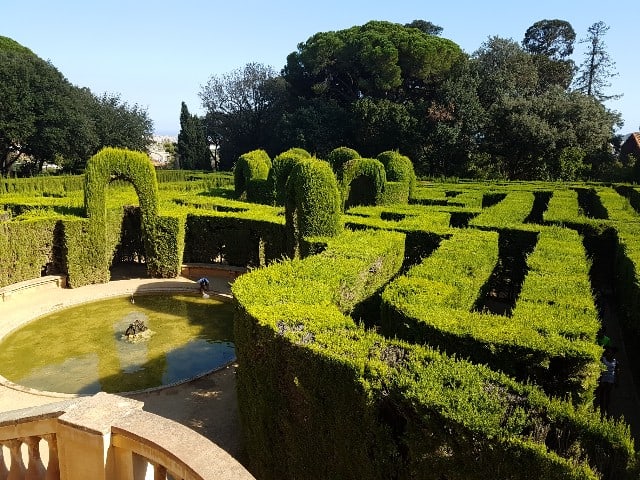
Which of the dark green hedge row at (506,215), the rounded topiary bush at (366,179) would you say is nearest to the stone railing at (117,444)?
the dark green hedge row at (506,215)

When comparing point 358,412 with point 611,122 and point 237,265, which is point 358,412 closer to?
point 237,265

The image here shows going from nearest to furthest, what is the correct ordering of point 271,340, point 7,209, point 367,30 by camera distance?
point 271,340, point 7,209, point 367,30

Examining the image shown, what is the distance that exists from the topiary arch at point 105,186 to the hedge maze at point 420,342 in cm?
52

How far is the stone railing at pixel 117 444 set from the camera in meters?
2.62

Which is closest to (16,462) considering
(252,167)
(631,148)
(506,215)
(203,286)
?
(203,286)

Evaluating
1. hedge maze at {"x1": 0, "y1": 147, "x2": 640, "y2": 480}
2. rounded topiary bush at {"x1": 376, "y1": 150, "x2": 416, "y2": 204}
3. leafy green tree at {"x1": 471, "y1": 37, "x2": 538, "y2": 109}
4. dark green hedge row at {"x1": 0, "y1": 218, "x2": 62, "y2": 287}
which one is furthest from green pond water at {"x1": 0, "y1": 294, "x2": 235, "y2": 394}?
leafy green tree at {"x1": 471, "y1": 37, "x2": 538, "y2": 109}

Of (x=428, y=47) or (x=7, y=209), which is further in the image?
(x=428, y=47)

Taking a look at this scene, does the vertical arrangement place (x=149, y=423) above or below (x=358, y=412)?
above

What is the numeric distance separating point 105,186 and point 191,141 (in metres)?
38.8

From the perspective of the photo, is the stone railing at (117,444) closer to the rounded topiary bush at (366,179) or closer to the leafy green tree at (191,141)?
the rounded topiary bush at (366,179)

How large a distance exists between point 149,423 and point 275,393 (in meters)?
2.74

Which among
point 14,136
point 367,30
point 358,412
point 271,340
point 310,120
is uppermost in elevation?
point 367,30

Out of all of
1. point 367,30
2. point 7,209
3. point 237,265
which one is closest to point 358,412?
point 237,265

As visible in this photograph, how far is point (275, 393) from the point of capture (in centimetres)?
546
